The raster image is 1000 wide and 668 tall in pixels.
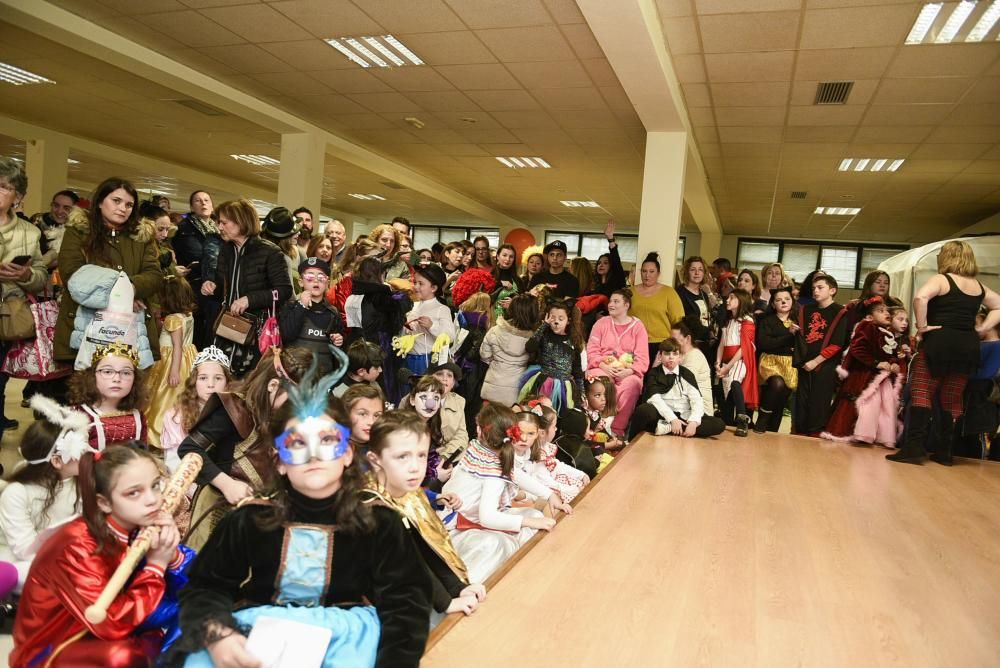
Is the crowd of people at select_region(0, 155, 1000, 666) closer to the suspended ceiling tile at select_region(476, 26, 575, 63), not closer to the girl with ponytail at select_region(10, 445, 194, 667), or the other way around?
the girl with ponytail at select_region(10, 445, 194, 667)

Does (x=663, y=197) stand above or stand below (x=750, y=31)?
below

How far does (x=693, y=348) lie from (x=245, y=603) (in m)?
4.12

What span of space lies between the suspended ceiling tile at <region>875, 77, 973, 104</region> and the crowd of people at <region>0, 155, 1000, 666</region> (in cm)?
156

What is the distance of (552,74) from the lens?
5832mm

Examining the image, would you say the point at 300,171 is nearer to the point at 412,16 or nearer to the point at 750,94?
the point at 412,16

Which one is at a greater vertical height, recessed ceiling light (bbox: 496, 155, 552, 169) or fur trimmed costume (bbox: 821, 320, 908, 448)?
recessed ceiling light (bbox: 496, 155, 552, 169)

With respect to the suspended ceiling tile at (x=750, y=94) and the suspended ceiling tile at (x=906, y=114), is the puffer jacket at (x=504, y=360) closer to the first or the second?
the suspended ceiling tile at (x=750, y=94)

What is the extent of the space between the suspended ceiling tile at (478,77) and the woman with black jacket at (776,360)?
2.83 m

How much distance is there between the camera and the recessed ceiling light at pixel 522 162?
9.42 meters

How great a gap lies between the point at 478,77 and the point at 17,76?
5279mm

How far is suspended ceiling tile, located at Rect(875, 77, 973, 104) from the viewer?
528 cm

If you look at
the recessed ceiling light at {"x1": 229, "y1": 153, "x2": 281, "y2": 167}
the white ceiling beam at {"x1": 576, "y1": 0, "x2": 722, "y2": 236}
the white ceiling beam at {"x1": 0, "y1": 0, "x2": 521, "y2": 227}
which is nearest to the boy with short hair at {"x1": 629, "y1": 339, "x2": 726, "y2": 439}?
the white ceiling beam at {"x1": 576, "y1": 0, "x2": 722, "y2": 236}

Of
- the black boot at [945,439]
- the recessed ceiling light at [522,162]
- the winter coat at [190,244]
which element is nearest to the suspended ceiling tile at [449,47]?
A: the winter coat at [190,244]

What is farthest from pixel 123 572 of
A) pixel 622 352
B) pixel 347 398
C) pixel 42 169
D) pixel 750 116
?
pixel 42 169
